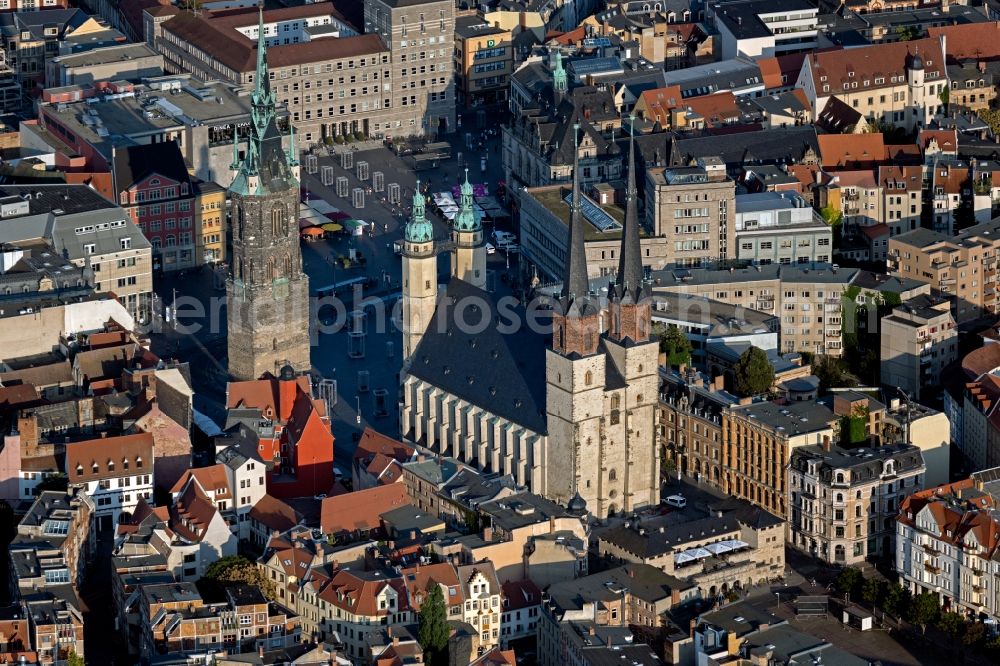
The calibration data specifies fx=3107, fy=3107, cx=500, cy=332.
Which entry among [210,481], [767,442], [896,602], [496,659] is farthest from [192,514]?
[896,602]

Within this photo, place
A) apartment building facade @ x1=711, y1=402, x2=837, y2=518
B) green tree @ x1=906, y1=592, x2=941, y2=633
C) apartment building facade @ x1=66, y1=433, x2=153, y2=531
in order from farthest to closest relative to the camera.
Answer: apartment building facade @ x1=711, y1=402, x2=837, y2=518 → apartment building facade @ x1=66, y1=433, x2=153, y2=531 → green tree @ x1=906, y1=592, x2=941, y2=633

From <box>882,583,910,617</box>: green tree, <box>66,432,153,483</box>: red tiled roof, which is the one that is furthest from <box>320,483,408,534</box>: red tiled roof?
<box>882,583,910,617</box>: green tree

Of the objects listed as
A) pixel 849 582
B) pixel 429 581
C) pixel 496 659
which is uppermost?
pixel 429 581

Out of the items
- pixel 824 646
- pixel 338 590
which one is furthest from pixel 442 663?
pixel 824 646

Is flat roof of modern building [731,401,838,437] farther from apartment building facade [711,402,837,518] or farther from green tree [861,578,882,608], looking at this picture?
green tree [861,578,882,608]

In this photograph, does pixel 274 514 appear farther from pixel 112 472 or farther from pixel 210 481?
pixel 112 472
